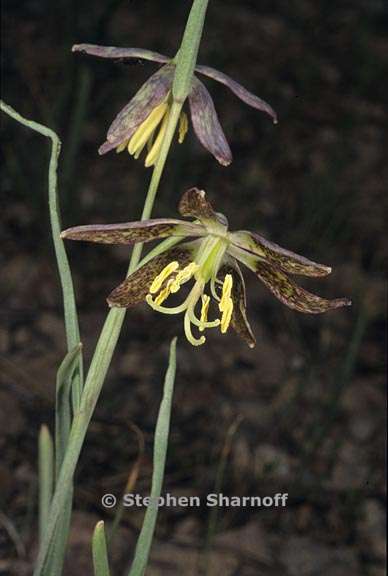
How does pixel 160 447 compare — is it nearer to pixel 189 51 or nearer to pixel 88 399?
pixel 88 399

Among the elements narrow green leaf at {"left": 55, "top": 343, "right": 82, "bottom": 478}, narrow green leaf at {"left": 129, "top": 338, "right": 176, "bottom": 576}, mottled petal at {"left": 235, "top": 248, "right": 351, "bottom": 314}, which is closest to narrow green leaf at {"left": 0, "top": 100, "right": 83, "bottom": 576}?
narrow green leaf at {"left": 55, "top": 343, "right": 82, "bottom": 478}

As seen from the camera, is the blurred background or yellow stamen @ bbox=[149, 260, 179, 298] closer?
yellow stamen @ bbox=[149, 260, 179, 298]

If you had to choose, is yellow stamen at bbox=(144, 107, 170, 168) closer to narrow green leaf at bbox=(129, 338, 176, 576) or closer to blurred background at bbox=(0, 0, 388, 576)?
narrow green leaf at bbox=(129, 338, 176, 576)

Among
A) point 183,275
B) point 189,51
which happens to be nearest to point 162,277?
point 183,275

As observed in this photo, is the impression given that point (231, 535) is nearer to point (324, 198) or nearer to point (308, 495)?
point (308, 495)

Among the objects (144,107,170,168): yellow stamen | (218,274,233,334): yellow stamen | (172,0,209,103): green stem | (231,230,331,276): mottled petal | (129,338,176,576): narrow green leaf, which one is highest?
(172,0,209,103): green stem

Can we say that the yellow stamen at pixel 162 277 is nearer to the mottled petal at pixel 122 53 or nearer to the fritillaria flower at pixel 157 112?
the fritillaria flower at pixel 157 112

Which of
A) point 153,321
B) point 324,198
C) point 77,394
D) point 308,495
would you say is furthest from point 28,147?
point 77,394
